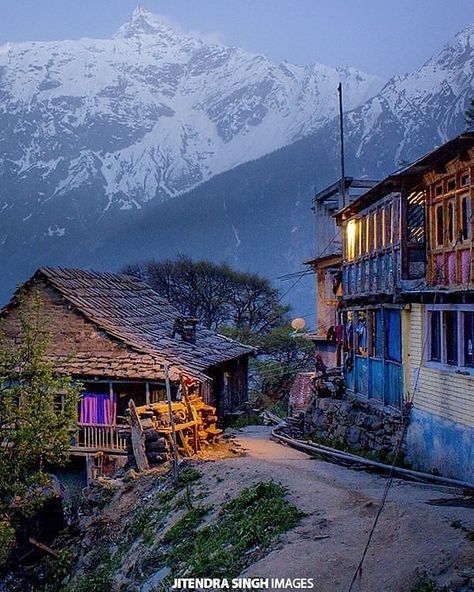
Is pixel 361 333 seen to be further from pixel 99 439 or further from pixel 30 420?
pixel 30 420

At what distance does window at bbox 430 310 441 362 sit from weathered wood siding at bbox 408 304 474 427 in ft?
0.80

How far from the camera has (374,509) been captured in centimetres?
1126

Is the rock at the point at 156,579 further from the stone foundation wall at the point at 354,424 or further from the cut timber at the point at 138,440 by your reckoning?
the stone foundation wall at the point at 354,424

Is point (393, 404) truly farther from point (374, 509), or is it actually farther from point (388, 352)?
point (374, 509)

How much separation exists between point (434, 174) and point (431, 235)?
4.54 feet

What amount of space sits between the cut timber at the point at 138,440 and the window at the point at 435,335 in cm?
780

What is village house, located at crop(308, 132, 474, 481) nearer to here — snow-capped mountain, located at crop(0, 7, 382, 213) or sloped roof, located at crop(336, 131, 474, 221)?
sloped roof, located at crop(336, 131, 474, 221)

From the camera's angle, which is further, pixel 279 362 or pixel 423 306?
pixel 279 362

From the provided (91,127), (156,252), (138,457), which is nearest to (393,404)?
(138,457)

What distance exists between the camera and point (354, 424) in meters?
19.0

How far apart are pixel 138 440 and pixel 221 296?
106 feet

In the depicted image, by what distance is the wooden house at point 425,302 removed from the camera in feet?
44.5

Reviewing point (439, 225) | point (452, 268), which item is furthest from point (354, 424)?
point (439, 225)

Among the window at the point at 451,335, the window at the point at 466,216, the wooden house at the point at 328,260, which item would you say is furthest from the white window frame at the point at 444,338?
the wooden house at the point at 328,260
